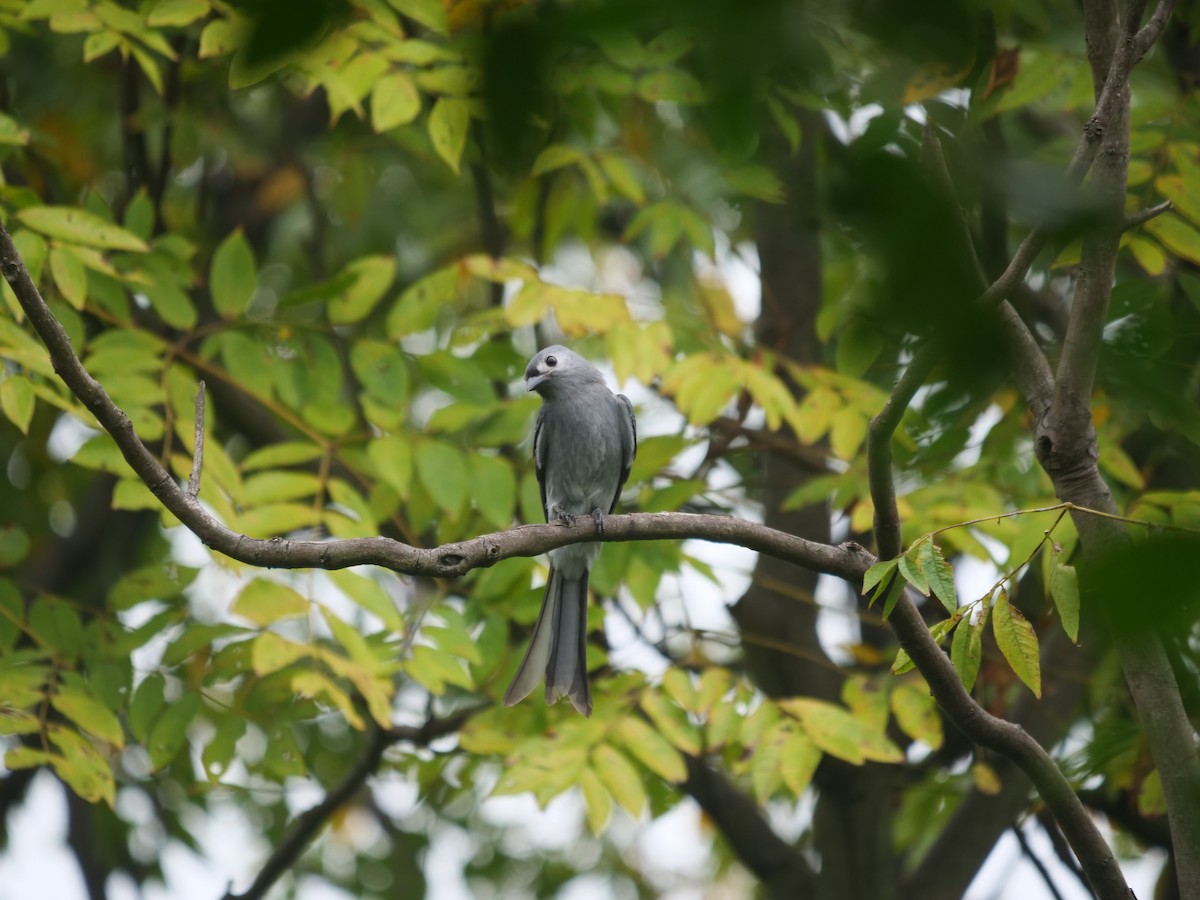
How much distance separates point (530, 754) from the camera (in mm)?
4344

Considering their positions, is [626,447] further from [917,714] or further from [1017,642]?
[1017,642]

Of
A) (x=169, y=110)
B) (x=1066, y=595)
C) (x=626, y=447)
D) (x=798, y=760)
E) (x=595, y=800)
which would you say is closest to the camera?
(x=1066, y=595)

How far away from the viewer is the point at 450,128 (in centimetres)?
454

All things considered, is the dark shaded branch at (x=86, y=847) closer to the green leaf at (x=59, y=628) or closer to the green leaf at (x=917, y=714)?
the green leaf at (x=59, y=628)

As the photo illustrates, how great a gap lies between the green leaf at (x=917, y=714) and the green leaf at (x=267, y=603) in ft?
7.88

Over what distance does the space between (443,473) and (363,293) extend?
930 mm

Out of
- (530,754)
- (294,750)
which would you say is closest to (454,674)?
(530,754)

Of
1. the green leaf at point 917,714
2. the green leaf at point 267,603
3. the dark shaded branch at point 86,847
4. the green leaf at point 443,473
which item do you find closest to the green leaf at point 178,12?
the green leaf at point 443,473

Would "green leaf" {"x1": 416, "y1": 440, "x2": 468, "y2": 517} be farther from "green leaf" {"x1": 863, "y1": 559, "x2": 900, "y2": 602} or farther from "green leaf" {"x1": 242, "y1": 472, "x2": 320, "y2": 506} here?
"green leaf" {"x1": 863, "y1": 559, "x2": 900, "y2": 602}

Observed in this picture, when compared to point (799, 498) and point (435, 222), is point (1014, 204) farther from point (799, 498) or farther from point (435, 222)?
point (435, 222)

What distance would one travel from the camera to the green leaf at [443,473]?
4559mm

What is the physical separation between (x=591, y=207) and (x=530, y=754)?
10.5 feet

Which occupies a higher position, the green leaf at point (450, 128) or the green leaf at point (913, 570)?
the green leaf at point (450, 128)

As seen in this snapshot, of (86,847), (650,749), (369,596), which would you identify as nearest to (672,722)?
(650,749)
